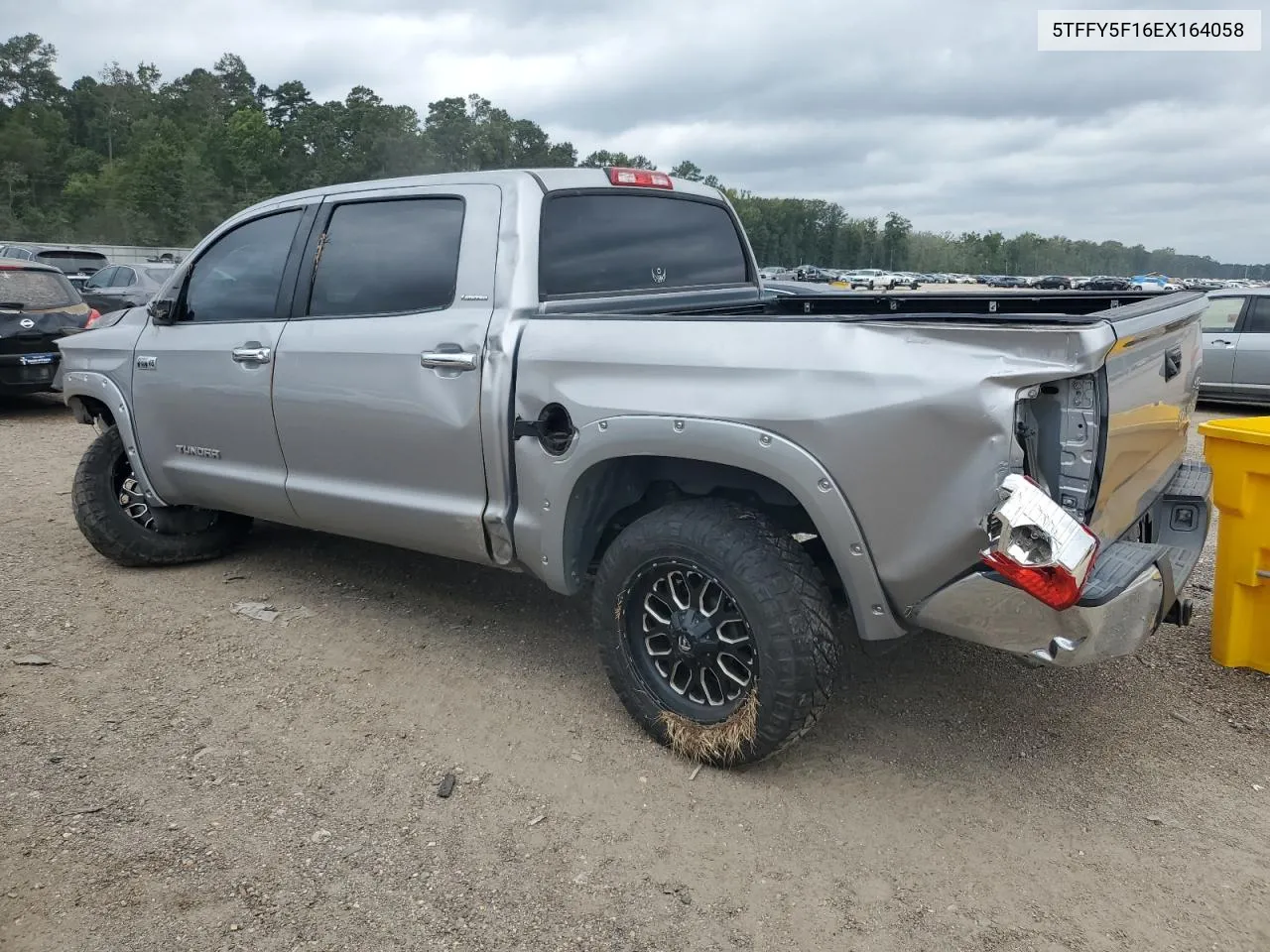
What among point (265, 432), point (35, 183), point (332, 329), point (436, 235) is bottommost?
point (265, 432)

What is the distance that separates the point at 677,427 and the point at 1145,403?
56.1 inches

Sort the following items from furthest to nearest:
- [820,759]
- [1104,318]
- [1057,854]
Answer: [820,759]
[1057,854]
[1104,318]

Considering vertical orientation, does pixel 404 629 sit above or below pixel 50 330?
below

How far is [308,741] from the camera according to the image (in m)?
3.41

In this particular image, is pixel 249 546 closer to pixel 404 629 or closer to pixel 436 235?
pixel 404 629

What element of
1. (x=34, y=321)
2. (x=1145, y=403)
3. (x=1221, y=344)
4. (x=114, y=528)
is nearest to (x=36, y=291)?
(x=34, y=321)

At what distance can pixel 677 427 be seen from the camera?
9.66 ft

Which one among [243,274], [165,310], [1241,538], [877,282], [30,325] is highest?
[877,282]

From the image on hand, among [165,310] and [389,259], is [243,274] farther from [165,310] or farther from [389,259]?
[389,259]

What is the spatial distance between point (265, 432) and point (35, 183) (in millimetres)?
92224

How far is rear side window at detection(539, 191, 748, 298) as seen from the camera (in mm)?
3713

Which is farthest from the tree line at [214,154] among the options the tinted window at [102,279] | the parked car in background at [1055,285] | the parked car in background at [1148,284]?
the tinted window at [102,279]

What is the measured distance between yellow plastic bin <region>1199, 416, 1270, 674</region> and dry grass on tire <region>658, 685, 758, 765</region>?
208 cm

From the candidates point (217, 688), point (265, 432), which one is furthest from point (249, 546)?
point (217, 688)
